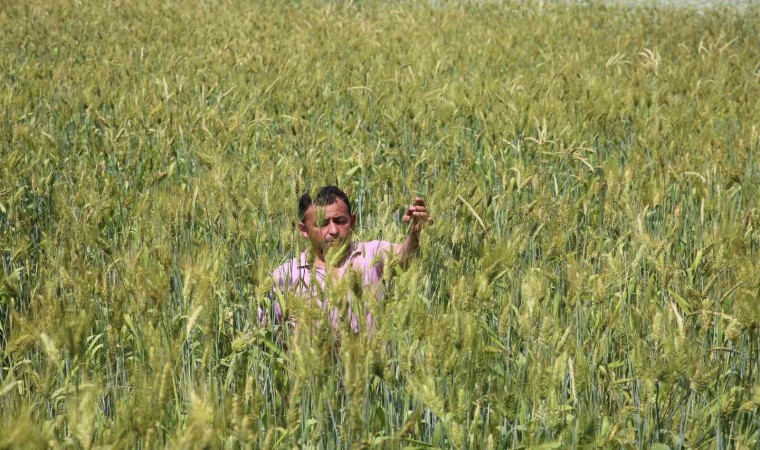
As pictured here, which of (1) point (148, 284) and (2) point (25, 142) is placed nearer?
(1) point (148, 284)

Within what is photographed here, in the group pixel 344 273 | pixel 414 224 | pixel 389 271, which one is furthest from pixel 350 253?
pixel 344 273

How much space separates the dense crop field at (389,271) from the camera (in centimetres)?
143

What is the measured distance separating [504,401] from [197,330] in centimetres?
91

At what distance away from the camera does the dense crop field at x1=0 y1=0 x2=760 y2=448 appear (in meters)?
1.43

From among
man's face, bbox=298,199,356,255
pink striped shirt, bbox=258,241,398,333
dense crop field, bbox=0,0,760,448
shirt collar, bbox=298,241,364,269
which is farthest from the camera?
man's face, bbox=298,199,356,255

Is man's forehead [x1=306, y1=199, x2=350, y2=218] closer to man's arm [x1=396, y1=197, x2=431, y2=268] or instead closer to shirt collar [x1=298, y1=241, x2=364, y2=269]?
shirt collar [x1=298, y1=241, x2=364, y2=269]

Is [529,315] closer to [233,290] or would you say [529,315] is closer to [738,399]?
[738,399]

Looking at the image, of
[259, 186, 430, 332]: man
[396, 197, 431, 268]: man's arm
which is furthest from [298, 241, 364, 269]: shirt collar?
[396, 197, 431, 268]: man's arm

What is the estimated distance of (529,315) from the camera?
159 cm

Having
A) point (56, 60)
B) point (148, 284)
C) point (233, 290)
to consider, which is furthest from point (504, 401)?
point (56, 60)

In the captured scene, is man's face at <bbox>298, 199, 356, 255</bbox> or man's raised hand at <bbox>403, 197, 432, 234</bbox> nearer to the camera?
man's raised hand at <bbox>403, 197, 432, 234</bbox>

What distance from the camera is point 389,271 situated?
5.89 feet

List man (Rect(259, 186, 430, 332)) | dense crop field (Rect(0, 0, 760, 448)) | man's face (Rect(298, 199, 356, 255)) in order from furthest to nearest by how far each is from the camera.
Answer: man's face (Rect(298, 199, 356, 255))
man (Rect(259, 186, 430, 332))
dense crop field (Rect(0, 0, 760, 448))

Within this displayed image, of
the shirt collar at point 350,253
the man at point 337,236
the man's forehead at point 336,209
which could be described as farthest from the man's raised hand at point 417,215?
the man's forehead at point 336,209
